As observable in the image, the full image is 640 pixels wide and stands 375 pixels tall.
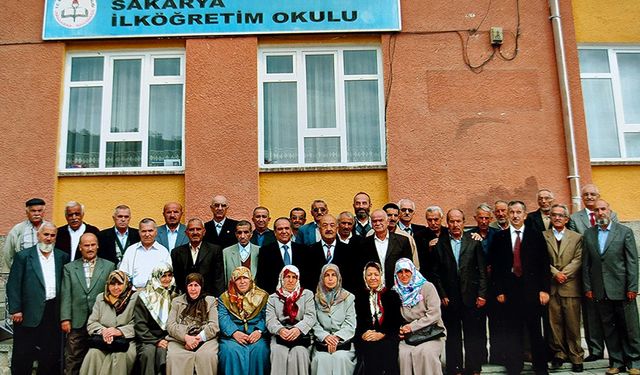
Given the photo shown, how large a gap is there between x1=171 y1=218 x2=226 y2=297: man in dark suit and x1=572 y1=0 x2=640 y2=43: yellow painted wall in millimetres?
6554

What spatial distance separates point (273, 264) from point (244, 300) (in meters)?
0.53

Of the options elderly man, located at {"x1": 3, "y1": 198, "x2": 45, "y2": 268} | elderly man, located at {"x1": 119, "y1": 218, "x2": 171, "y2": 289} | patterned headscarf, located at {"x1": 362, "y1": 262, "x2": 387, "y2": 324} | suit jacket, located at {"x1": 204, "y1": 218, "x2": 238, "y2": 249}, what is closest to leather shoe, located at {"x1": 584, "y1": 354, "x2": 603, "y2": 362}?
patterned headscarf, located at {"x1": 362, "y1": 262, "x2": 387, "y2": 324}

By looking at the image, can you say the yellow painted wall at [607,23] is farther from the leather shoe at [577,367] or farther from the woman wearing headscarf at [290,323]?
the woman wearing headscarf at [290,323]

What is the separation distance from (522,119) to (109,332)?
6.24 meters

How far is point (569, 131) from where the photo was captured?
8359 mm

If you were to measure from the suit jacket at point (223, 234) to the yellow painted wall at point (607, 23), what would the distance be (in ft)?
20.0

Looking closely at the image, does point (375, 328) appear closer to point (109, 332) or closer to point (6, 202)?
point (109, 332)

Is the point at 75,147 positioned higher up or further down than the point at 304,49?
further down

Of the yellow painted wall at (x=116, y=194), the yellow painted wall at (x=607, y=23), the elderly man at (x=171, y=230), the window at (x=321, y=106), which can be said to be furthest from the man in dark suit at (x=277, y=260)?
the yellow painted wall at (x=607, y=23)

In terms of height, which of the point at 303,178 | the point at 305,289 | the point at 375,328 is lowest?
the point at 375,328

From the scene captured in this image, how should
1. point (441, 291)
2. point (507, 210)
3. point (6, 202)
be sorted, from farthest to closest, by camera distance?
point (6, 202) → point (507, 210) → point (441, 291)

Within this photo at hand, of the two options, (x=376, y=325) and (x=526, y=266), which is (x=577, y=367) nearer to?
(x=526, y=266)

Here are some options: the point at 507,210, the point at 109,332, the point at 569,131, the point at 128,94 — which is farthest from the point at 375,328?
the point at 128,94

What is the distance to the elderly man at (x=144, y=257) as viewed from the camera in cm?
613
